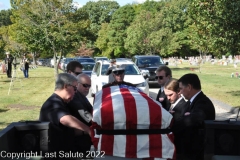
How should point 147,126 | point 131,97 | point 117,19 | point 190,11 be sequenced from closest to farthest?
point 147,126, point 131,97, point 190,11, point 117,19

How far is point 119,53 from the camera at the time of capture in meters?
75.3

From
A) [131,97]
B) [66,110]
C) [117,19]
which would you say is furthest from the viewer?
[117,19]

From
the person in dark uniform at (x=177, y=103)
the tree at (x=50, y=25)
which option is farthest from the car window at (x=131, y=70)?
the tree at (x=50, y=25)

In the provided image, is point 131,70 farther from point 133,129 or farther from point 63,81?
point 133,129

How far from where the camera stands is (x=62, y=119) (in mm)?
3986

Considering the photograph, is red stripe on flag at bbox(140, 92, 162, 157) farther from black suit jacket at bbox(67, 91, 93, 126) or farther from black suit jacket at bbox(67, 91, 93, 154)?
black suit jacket at bbox(67, 91, 93, 126)

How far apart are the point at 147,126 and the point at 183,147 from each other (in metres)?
0.93

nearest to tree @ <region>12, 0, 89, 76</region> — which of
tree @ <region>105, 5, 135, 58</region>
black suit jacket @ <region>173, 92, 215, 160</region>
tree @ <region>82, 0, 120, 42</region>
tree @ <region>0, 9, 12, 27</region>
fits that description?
black suit jacket @ <region>173, 92, 215, 160</region>

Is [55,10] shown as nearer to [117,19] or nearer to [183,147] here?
[183,147]

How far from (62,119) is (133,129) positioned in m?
1.12

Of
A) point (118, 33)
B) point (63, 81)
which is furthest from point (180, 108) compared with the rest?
point (118, 33)

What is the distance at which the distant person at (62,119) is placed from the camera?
396 centimetres

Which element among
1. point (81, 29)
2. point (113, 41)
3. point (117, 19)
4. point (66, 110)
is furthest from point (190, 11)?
point (117, 19)

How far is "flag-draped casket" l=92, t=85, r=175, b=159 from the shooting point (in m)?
3.08
